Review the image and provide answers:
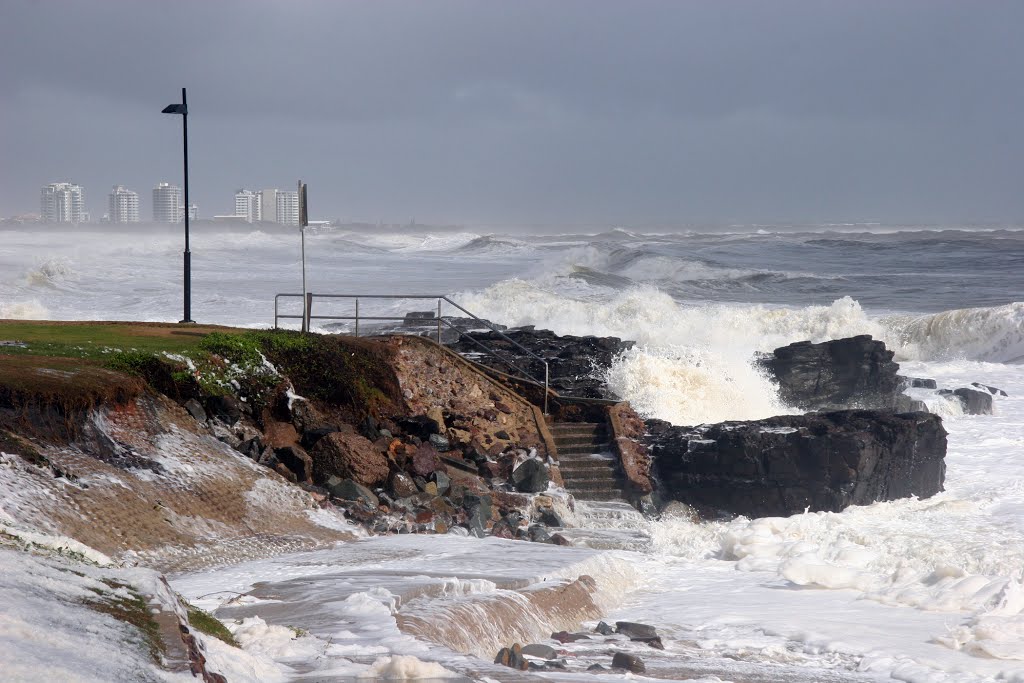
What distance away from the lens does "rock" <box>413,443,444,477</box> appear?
14.3m

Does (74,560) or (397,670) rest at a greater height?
(74,560)

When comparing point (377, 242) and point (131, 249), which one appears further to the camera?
point (377, 242)

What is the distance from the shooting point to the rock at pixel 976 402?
24.5 meters

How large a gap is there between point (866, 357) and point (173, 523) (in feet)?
64.3

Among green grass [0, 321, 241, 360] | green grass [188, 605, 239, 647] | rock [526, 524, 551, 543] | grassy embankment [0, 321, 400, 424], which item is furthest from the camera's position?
rock [526, 524, 551, 543]

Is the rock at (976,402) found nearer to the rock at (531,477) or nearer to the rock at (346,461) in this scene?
the rock at (531,477)

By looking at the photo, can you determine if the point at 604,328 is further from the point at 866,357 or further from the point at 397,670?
the point at 397,670

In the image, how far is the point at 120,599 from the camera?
6.18 meters

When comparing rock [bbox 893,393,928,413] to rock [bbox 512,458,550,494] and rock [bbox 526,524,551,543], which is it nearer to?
rock [bbox 512,458,550,494]

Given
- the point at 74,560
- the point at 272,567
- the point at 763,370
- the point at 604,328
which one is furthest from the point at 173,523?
the point at 604,328

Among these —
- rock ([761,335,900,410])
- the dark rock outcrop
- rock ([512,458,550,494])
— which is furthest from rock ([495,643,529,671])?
rock ([761,335,900,410])

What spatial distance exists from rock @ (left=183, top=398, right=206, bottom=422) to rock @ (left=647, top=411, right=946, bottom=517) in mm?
7003

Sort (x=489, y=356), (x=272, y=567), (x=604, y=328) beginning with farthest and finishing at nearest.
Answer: (x=604, y=328), (x=489, y=356), (x=272, y=567)

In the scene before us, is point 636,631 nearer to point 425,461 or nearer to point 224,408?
point 425,461
